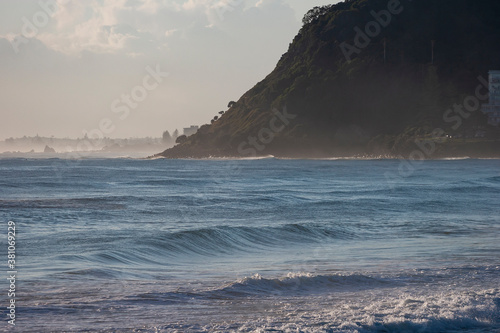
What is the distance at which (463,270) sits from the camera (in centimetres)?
1561

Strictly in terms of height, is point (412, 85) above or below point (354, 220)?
above

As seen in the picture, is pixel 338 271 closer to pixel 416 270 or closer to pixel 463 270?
pixel 416 270

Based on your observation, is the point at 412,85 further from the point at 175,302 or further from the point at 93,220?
the point at 175,302

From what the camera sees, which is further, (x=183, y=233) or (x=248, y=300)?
(x=183, y=233)

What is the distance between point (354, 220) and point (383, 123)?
164m

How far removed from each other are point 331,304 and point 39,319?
17.4 feet

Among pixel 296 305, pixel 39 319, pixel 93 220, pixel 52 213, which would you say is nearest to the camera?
pixel 39 319

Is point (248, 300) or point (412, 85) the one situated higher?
point (412, 85)

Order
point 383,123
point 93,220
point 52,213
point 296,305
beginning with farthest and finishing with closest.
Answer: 1. point 383,123
2. point 52,213
3. point 93,220
4. point 296,305

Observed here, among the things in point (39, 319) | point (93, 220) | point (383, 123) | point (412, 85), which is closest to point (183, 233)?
point (93, 220)

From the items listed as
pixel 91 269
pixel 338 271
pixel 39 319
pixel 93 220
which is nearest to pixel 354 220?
pixel 93 220

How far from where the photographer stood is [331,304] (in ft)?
39.7

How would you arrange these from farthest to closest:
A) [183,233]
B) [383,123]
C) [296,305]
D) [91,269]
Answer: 1. [383,123]
2. [183,233]
3. [91,269]
4. [296,305]

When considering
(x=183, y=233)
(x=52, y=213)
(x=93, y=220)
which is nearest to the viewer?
(x=183, y=233)
